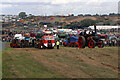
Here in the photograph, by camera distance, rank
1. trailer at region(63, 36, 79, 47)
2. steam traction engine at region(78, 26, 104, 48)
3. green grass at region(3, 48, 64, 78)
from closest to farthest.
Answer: green grass at region(3, 48, 64, 78) → steam traction engine at region(78, 26, 104, 48) → trailer at region(63, 36, 79, 47)

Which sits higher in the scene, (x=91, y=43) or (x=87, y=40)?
(x=87, y=40)

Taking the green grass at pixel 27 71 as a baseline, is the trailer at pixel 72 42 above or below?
above

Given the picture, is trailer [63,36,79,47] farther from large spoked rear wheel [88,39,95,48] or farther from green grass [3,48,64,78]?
green grass [3,48,64,78]

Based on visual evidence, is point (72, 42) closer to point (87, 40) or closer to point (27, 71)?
point (87, 40)

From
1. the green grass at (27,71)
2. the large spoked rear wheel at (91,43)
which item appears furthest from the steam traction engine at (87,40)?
the green grass at (27,71)

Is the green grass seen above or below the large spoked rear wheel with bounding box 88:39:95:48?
below

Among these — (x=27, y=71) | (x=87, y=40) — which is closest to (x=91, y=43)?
(x=87, y=40)

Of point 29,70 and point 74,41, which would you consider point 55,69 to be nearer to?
point 29,70

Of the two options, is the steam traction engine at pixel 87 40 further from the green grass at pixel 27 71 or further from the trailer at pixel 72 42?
the green grass at pixel 27 71

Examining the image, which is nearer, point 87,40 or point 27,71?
point 27,71

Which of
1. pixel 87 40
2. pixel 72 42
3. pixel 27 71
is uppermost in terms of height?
pixel 87 40

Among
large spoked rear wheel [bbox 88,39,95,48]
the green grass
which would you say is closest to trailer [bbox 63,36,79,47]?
large spoked rear wheel [bbox 88,39,95,48]

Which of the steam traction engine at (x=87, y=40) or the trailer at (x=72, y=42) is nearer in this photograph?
the steam traction engine at (x=87, y=40)

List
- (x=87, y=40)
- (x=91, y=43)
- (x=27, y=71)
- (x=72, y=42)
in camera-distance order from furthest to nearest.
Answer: (x=72, y=42) < (x=91, y=43) < (x=87, y=40) < (x=27, y=71)
